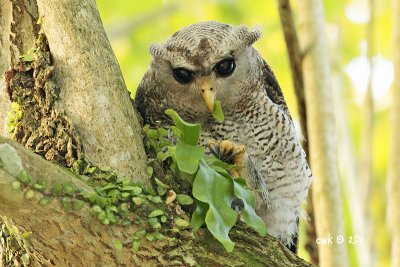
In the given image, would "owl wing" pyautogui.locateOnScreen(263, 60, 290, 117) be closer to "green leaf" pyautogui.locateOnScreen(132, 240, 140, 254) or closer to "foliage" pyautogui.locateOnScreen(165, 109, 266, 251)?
"foliage" pyautogui.locateOnScreen(165, 109, 266, 251)

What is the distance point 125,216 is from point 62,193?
283 mm

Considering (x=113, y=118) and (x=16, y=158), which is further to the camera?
(x=113, y=118)

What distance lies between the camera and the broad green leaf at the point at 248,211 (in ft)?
6.80

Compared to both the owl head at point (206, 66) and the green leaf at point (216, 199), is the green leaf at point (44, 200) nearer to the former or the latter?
the green leaf at point (216, 199)

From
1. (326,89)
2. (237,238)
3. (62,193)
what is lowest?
(62,193)

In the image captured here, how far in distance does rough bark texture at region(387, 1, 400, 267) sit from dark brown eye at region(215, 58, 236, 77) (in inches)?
52.6

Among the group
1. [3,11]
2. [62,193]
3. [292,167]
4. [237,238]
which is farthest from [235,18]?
[62,193]

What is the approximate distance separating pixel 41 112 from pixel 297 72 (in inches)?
70.0

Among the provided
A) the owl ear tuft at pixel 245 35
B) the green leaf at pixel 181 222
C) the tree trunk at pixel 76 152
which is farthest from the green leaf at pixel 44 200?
the owl ear tuft at pixel 245 35

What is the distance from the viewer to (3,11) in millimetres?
2357

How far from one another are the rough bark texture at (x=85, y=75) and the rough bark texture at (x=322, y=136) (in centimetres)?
144

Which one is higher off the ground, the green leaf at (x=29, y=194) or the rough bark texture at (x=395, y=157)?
the rough bark texture at (x=395, y=157)

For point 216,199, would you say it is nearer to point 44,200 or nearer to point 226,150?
point 226,150

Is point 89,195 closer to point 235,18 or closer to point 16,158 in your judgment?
point 16,158
